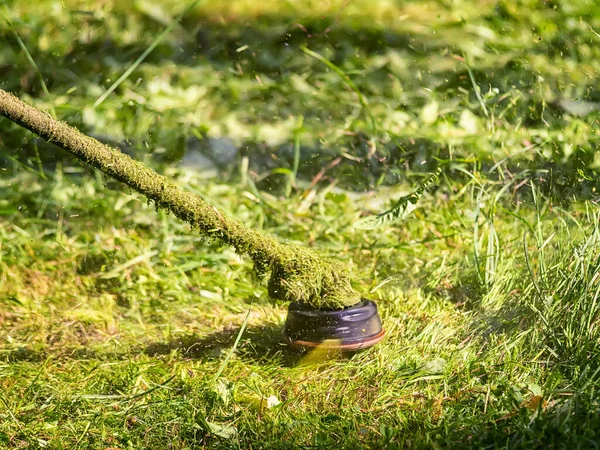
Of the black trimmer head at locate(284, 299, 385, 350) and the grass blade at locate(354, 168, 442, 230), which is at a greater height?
the grass blade at locate(354, 168, 442, 230)

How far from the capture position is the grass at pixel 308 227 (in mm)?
2260

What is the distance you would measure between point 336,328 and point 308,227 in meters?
1.38

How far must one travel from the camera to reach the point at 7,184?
408cm

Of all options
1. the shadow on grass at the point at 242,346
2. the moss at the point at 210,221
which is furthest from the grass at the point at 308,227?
the moss at the point at 210,221

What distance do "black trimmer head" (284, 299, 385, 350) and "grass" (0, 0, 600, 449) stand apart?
0.23 ft

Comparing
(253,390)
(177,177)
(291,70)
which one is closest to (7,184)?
(177,177)


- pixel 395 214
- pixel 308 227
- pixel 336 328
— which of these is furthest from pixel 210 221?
pixel 308 227

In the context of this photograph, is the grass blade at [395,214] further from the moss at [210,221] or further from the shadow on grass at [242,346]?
the shadow on grass at [242,346]

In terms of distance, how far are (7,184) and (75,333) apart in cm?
133

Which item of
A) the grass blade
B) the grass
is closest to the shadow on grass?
the grass

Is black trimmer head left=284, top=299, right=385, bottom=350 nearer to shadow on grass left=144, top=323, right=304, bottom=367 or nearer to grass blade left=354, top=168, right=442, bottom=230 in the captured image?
shadow on grass left=144, top=323, right=304, bottom=367

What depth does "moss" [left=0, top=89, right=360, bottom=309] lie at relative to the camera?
2.37m

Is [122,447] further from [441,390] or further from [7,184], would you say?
[7,184]

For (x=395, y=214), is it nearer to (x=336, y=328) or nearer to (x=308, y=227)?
(x=336, y=328)
